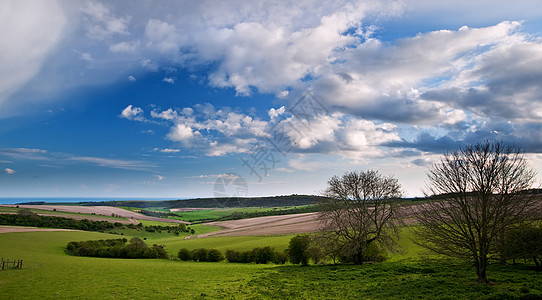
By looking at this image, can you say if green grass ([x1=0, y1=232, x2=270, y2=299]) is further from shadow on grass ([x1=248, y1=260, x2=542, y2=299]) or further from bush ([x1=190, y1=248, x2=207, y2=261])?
bush ([x1=190, y1=248, x2=207, y2=261])

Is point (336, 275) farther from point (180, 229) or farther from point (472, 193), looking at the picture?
point (180, 229)

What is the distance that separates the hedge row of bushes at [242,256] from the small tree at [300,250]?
3996mm

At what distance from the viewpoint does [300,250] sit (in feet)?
113

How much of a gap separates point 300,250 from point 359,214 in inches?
373

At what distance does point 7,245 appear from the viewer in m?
50.7

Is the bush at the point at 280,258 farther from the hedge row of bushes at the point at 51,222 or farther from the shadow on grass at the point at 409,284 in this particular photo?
the hedge row of bushes at the point at 51,222

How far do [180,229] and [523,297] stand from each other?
102 meters

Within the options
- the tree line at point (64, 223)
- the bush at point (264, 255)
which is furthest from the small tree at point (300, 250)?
the tree line at point (64, 223)

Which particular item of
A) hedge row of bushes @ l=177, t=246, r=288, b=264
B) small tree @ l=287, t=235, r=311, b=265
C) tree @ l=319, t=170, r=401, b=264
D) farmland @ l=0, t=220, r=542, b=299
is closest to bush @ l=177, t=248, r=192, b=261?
hedge row of bushes @ l=177, t=246, r=288, b=264

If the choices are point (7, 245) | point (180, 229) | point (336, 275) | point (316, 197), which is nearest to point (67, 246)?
point (7, 245)

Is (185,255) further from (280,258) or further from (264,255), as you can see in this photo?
(280,258)

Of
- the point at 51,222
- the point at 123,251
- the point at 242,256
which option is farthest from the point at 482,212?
the point at 51,222

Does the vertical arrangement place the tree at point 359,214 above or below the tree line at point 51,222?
above

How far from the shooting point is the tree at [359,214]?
29.8 meters
